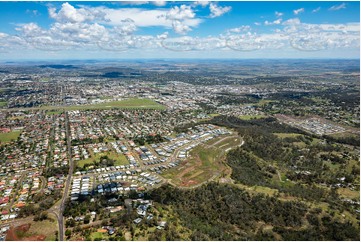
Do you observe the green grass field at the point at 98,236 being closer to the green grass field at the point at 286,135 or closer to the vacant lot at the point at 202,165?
the vacant lot at the point at 202,165

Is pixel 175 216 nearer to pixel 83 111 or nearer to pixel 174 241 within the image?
pixel 174 241

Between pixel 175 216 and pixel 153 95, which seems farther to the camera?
pixel 153 95

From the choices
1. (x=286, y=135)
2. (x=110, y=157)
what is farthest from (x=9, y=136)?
(x=286, y=135)

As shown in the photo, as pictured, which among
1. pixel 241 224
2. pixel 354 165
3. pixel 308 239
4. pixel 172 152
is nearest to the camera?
pixel 308 239

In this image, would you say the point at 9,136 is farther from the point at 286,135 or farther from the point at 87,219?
the point at 286,135

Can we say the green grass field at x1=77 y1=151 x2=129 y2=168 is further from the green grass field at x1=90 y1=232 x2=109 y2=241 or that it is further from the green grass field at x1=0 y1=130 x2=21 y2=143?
the green grass field at x1=0 y1=130 x2=21 y2=143

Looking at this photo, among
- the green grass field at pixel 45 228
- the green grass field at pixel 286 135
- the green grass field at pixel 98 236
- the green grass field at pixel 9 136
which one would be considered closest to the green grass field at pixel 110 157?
the green grass field at pixel 45 228

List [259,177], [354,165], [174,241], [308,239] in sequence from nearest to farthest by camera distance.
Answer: [174,241], [308,239], [259,177], [354,165]

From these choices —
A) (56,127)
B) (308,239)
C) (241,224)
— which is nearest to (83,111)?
(56,127)

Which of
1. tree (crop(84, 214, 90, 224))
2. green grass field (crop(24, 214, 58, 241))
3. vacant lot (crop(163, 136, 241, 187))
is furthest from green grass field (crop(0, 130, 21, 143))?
vacant lot (crop(163, 136, 241, 187))
